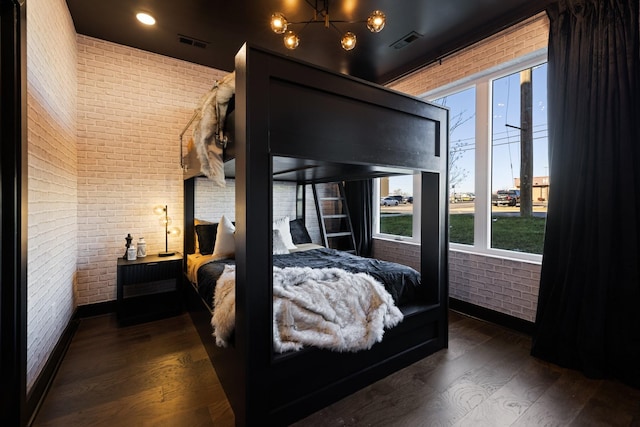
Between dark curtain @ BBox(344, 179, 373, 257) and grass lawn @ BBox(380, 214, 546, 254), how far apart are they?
3.90ft

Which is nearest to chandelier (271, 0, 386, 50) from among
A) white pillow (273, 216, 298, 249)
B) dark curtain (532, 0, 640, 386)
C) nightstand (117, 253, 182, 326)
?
dark curtain (532, 0, 640, 386)

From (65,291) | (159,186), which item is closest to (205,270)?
(65,291)

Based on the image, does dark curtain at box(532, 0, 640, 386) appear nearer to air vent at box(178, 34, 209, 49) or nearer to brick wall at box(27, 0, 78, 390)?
air vent at box(178, 34, 209, 49)

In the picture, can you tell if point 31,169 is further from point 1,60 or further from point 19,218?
point 1,60

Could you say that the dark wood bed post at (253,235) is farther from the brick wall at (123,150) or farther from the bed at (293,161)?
the brick wall at (123,150)

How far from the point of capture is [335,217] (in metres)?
4.14

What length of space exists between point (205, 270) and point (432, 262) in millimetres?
1903

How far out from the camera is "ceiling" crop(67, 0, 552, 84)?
246cm

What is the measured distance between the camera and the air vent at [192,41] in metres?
2.96

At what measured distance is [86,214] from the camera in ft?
9.80

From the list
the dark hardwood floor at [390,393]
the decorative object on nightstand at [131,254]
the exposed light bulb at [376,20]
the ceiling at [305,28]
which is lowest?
the dark hardwood floor at [390,393]

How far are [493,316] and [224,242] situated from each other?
2709 mm

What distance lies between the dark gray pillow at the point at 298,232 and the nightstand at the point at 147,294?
1.35 m

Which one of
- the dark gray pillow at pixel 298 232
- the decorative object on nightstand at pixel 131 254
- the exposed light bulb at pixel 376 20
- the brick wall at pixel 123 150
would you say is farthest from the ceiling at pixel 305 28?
the decorative object on nightstand at pixel 131 254
